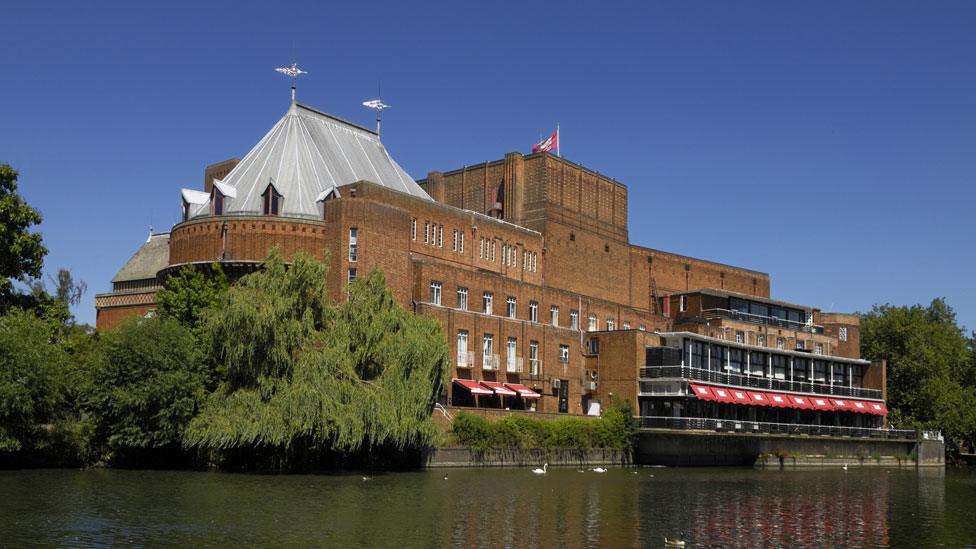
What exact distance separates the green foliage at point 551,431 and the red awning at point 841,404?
73.2 ft

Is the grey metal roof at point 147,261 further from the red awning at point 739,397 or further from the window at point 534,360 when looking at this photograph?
the red awning at point 739,397

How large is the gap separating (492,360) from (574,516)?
3493 centimetres

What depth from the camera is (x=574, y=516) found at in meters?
35.4

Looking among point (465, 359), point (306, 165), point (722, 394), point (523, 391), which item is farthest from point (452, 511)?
point (722, 394)

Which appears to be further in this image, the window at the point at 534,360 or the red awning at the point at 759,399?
the red awning at the point at 759,399

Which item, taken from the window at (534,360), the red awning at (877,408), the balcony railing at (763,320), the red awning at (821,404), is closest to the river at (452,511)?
the window at (534,360)

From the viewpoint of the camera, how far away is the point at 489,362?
230ft

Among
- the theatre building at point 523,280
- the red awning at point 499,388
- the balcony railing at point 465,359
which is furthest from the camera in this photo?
the red awning at point 499,388

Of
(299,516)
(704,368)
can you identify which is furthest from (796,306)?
(299,516)

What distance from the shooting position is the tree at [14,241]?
56.6 metres

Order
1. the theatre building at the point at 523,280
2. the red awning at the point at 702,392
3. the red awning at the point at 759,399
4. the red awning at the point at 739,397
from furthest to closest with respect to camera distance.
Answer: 1. the red awning at the point at 759,399
2. the red awning at the point at 739,397
3. the red awning at the point at 702,392
4. the theatre building at the point at 523,280

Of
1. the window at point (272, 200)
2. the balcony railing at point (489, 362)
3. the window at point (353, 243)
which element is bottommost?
the balcony railing at point (489, 362)

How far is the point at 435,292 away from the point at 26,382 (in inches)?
1094

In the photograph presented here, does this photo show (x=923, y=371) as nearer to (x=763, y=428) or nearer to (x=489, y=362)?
(x=763, y=428)
